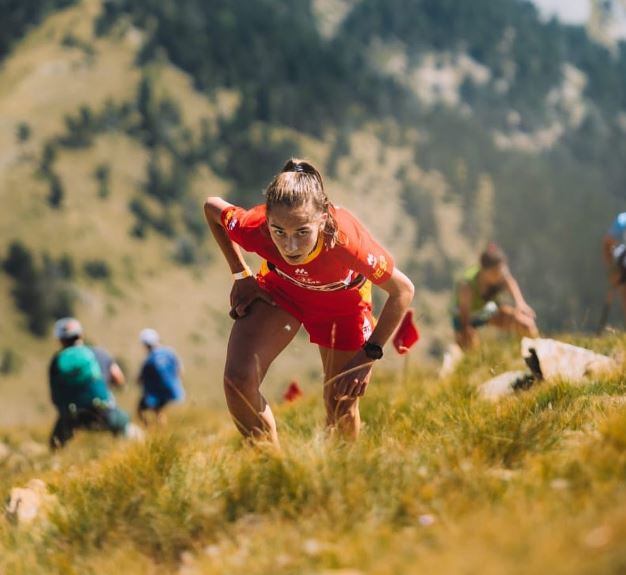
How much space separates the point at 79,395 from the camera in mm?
9641

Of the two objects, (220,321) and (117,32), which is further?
(117,32)

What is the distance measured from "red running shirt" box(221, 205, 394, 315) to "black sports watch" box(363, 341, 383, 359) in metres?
0.36

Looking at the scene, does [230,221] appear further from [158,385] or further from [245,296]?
[158,385]

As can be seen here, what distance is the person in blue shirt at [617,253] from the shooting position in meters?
8.64

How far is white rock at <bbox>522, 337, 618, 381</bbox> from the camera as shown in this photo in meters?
5.54

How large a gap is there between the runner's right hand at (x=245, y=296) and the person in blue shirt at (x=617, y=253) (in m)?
5.13

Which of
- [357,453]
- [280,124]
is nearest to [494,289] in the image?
[357,453]

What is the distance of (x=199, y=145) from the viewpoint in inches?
5541

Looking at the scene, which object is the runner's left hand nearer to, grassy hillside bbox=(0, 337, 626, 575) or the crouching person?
grassy hillside bbox=(0, 337, 626, 575)

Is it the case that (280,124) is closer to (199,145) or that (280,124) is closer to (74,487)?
(199,145)

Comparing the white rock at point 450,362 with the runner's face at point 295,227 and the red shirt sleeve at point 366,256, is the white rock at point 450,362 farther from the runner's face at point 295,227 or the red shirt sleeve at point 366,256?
the runner's face at point 295,227

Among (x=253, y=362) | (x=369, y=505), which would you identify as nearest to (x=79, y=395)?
(x=253, y=362)

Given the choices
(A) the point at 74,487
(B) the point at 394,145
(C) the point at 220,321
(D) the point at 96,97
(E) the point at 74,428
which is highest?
(D) the point at 96,97

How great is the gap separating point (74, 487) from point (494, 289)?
23.7ft
